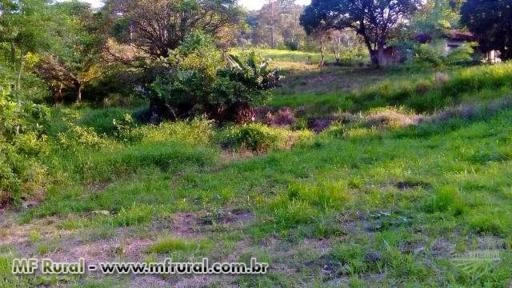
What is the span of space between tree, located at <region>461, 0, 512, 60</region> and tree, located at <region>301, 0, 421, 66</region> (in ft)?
9.05

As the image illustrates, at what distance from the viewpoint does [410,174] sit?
7.07 meters

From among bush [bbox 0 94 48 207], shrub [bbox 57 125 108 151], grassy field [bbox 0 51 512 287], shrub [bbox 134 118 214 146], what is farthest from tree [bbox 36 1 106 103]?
bush [bbox 0 94 48 207]

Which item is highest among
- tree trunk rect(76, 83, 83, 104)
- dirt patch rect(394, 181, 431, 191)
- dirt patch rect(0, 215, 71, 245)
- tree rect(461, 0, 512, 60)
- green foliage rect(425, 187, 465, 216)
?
tree rect(461, 0, 512, 60)

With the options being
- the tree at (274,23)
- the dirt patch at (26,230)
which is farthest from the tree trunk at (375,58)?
the tree at (274,23)

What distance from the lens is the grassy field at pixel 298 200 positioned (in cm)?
436

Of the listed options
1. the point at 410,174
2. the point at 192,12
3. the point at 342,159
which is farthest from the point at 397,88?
the point at 192,12

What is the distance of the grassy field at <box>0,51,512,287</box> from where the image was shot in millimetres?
4355

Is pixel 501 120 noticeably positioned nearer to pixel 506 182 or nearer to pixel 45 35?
pixel 506 182

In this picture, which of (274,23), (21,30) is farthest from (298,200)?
(274,23)

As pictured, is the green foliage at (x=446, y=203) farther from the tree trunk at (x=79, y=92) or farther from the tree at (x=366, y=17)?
the tree at (x=366, y=17)

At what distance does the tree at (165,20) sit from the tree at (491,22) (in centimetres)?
822

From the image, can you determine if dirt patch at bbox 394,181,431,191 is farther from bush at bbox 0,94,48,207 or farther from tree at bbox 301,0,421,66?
tree at bbox 301,0,421,66

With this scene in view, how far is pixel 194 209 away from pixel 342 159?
9.74 ft

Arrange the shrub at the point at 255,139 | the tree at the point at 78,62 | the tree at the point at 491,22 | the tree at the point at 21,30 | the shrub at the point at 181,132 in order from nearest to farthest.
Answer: the shrub at the point at 255,139 < the tree at the point at 21,30 < the shrub at the point at 181,132 < the tree at the point at 78,62 < the tree at the point at 491,22
